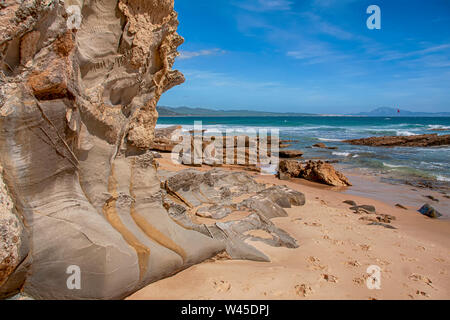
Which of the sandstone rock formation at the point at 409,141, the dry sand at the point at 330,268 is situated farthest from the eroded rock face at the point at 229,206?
the sandstone rock formation at the point at 409,141

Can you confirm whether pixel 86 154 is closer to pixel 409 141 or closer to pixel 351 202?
pixel 351 202

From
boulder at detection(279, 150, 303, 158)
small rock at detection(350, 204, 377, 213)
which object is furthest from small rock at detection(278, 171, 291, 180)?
boulder at detection(279, 150, 303, 158)

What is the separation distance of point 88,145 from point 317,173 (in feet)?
27.2

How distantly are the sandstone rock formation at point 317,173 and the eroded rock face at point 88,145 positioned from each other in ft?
23.1

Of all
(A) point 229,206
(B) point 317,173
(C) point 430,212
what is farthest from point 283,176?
(A) point 229,206

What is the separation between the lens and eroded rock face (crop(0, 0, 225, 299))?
2070 mm

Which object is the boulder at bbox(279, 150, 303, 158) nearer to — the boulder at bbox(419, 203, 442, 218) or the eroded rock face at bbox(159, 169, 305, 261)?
the eroded rock face at bbox(159, 169, 305, 261)

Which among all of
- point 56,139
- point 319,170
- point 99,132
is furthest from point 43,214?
point 319,170

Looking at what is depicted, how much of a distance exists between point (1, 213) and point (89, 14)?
187 cm

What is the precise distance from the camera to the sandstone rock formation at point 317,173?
31.1 feet

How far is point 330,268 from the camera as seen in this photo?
3270 millimetres

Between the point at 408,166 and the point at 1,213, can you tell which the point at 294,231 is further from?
the point at 408,166

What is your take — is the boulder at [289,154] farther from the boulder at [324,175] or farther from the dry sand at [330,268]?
the dry sand at [330,268]

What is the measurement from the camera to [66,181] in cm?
244
